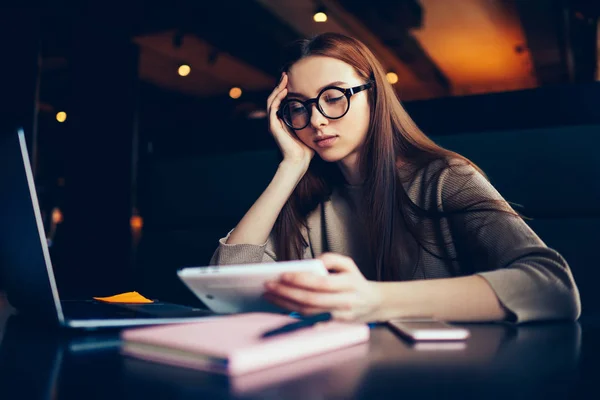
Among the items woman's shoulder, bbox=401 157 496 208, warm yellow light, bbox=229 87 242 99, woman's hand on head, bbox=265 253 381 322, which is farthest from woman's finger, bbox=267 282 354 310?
warm yellow light, bbox=229 87 242 99

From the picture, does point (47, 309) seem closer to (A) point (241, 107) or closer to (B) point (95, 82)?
(B) point (95, 82)

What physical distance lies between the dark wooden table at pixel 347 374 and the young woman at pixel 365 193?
40 centimetres

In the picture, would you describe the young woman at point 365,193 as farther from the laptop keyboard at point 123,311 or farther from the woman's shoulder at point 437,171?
the laptop keyboard at point 123,311

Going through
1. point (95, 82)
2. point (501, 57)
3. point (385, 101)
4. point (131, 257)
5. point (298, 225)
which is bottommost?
point (131, 257)

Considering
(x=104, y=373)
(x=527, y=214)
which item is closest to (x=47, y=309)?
(x=104, y=373)

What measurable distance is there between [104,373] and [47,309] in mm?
300

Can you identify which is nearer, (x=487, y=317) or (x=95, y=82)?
(x=487, y=317)

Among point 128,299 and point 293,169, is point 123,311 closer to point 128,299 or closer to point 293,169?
point 128,299

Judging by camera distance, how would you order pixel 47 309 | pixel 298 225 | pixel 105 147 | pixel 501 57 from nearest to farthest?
1. pixel 47 309
2. pixel 298 225
3. pixel 105 147
4. pixel 501 57

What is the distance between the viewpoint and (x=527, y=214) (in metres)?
1.59

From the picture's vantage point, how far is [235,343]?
1.57 ft

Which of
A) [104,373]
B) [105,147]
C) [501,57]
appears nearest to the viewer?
[104,373]

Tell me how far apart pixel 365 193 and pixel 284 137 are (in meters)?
0.31

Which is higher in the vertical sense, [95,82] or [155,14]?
[155,14]
